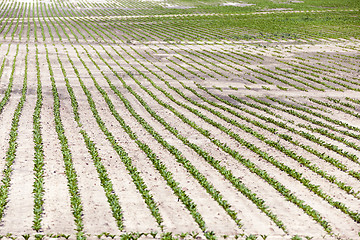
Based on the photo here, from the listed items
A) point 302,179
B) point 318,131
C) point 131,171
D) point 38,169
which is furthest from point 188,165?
→ point 318,131

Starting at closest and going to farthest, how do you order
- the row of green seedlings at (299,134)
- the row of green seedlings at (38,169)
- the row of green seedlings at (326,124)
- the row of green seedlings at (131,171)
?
the row of green seedlings at (38,169), the row of green seedlings at (131,171), the row of green seedlings at (299,134), the row of green seedlings at (326,124)

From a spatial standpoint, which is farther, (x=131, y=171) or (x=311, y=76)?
(x=311, y=76)

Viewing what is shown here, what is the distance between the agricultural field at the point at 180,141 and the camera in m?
11.4

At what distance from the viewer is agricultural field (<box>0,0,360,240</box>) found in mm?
11398

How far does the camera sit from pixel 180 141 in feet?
56.6

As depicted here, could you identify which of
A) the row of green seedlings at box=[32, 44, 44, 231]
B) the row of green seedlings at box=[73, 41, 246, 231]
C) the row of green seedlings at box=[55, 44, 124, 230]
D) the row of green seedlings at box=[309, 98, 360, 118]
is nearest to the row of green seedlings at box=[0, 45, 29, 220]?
the row of green seedlings at box=[32, 44, 44, 231]

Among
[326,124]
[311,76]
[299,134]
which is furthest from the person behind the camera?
[311,76]

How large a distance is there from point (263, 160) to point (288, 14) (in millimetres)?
55831

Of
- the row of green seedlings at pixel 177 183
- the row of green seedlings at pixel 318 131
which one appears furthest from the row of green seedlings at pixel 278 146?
the row of green seedlings at pixel 177 183

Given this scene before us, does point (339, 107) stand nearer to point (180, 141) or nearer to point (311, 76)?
point (311, 76)

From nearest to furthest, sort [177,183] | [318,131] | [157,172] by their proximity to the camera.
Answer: [177,183], [157,172], [318,131]

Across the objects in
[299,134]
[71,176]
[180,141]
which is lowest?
[180,141]

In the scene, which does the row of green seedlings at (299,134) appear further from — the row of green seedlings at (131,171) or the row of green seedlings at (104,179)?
the row of green seedlings at (104,179)

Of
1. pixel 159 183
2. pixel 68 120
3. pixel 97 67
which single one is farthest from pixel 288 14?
pixel 159 183
